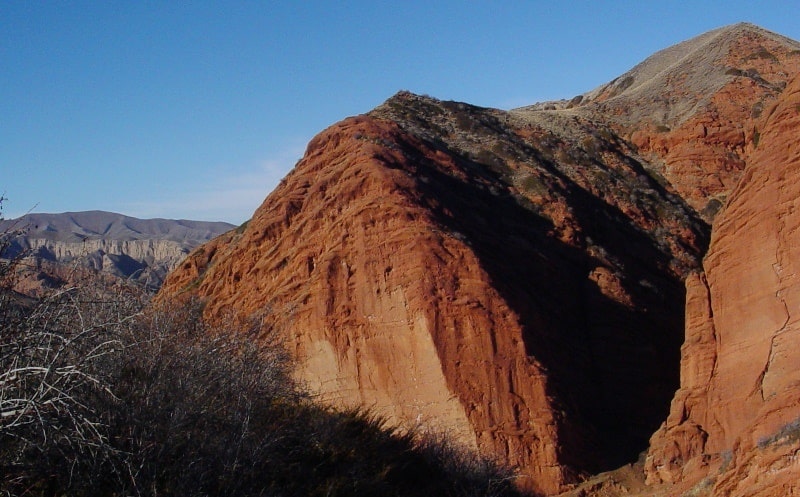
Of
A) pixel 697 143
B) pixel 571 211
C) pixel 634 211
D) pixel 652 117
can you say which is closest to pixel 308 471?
pixel 571 211

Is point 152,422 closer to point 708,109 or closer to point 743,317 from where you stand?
point 743,317

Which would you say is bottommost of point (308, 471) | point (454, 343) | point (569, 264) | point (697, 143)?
point (308, 471)

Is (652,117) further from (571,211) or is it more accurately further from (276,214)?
(276,214)

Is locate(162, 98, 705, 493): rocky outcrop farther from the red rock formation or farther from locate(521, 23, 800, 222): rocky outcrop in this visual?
the red rock formation

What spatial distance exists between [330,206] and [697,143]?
24.5m

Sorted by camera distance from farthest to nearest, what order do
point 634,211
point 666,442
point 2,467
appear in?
point 634,211
point 666,442
point 2,467

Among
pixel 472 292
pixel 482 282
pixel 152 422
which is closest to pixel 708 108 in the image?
pixel 482 282

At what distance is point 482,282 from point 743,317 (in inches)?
373

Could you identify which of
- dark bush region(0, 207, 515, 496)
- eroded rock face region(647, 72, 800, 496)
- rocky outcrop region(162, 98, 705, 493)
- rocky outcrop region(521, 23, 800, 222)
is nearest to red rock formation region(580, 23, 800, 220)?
rocky outcrop region(521, 23, 800, 222)

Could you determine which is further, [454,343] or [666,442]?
[454,343]

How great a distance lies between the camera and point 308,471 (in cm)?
1262

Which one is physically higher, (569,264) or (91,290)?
(569,264)

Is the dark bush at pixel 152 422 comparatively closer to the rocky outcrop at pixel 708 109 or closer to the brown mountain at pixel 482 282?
the brown mountain at pixel 482 282

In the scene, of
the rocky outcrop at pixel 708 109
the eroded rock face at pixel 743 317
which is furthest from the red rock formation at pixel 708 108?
the eroded rock face at pixel 743 317
